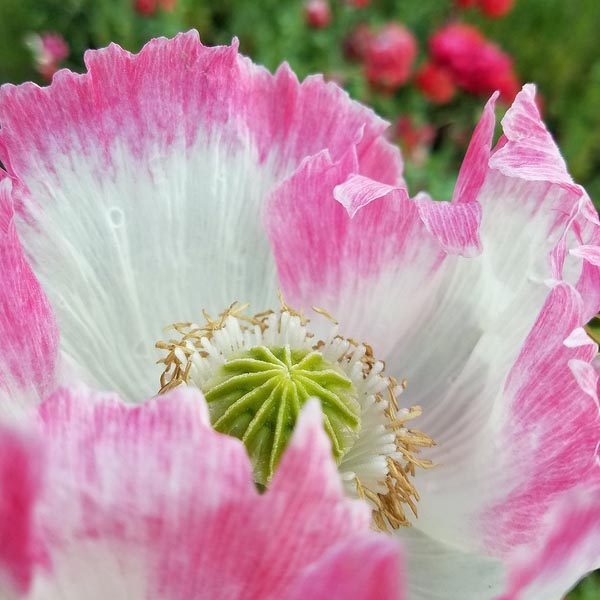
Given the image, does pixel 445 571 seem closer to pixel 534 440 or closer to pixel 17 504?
pixel 534 440

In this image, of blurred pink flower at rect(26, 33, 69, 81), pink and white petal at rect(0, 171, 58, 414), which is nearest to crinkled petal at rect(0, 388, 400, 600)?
pink and white petal at rect(0, 171, 58, 414)

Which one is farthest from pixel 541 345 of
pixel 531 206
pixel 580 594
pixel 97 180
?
pixel 580 594

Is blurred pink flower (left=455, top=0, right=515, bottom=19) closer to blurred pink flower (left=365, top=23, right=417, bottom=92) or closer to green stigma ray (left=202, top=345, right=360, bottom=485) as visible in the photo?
blurred pink flower (left=365, top=23, right=417, bottom=92)

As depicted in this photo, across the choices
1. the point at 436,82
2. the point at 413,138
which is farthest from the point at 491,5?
the point at 413,138

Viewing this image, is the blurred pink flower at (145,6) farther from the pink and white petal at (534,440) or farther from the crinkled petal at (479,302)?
the pink and white petal at (534,440)

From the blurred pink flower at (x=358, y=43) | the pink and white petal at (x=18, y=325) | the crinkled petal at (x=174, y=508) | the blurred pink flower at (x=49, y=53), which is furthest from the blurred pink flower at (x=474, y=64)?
the crinkled petal at (x=174, y=508)

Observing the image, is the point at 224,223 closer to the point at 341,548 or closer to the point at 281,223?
the point at 281,223

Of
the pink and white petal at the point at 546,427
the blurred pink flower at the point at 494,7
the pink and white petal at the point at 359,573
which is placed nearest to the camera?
the pink and white petal at the point at 359,573
